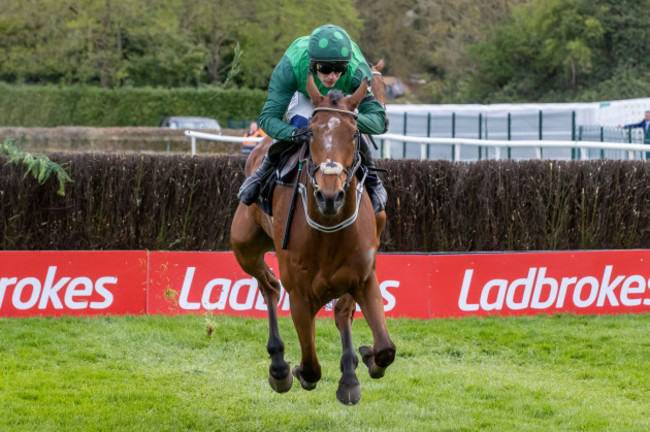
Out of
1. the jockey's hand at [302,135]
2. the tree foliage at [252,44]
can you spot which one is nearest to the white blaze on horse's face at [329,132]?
the jockey's hand at [302,135]

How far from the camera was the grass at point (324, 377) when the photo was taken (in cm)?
659

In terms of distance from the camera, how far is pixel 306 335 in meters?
6.02

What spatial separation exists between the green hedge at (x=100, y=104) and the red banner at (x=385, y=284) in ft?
104

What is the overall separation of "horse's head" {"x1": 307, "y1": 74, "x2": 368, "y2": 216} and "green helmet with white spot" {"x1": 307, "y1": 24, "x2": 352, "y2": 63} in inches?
14.3

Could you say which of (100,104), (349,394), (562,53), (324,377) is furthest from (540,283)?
(562,53)

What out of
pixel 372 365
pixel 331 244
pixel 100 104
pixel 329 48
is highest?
pixel 329 48

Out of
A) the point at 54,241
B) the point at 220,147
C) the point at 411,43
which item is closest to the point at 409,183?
the point at 54,241

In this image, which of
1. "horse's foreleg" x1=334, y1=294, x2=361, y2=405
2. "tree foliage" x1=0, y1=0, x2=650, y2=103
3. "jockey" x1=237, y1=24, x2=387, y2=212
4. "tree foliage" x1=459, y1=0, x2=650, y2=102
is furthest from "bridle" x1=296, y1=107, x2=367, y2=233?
"tree foliage" x1=459, y1=0, x2=650, y2=102

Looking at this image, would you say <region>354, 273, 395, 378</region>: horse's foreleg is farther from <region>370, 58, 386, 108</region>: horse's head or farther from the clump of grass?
the clump of grass

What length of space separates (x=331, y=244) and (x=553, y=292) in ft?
17.1

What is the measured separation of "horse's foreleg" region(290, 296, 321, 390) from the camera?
5.95 metres

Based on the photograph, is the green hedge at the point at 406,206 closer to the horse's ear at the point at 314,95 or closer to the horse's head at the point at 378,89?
the horse's head at the point at 378,89

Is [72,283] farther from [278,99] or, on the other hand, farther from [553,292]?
[553,292]

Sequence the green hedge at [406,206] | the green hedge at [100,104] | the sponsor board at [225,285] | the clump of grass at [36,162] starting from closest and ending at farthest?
the clump of grass at [36,162] → the sponsor board at [225,285] → the green hedge at [406,206] → the green hedge at [100,104]
